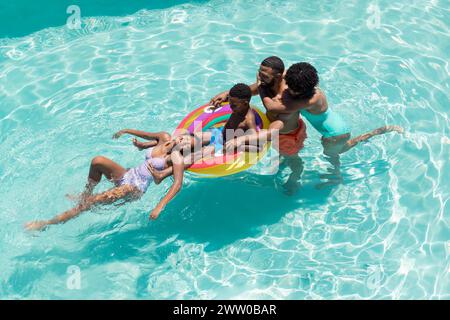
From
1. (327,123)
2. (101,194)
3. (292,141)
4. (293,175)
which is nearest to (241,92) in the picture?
(292,141)

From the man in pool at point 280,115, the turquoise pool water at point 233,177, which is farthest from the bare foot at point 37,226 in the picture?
the man in pool at point 280,115

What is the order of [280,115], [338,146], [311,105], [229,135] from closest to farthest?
[311,105], [280,115], [229,135], [338,146]

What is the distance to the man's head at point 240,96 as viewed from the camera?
5.44m

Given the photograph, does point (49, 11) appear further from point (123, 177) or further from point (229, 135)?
point (229, 135)

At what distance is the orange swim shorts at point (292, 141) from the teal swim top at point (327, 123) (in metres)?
0.13

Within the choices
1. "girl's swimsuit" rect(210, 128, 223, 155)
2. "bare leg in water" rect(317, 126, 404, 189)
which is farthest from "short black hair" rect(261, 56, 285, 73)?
"bare leg in water" rect(317, 126, 404, 189)

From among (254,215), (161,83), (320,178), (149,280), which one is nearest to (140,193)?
(149,280)

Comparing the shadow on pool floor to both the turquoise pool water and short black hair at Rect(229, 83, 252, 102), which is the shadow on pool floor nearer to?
the turquoise pool water

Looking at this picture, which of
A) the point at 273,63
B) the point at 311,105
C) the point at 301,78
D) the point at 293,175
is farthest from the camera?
the point at 293,175

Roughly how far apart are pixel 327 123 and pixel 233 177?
1.32 m

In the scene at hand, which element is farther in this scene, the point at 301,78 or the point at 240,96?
the point at 240,96

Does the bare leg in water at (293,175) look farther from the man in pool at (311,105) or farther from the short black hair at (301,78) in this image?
the short black hair at (301,78)

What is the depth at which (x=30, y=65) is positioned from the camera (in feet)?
26.8

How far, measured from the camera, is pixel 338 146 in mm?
6109
